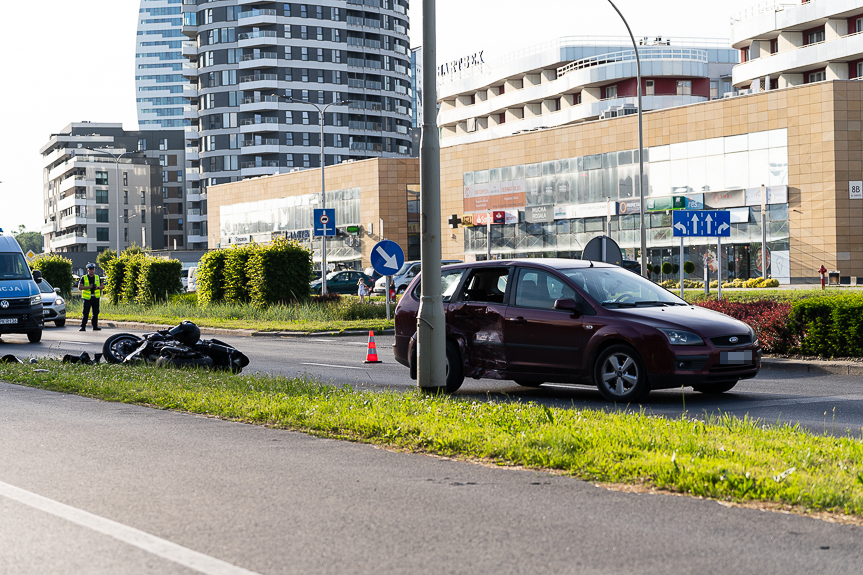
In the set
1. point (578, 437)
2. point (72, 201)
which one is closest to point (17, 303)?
point (578, 437)

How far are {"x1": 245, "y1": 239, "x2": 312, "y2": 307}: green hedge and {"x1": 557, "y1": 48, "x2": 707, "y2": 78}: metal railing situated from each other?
51459 millimetres

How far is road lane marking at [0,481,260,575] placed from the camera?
463 centimetres

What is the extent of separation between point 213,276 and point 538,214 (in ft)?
123

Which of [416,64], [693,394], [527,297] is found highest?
[416,64]

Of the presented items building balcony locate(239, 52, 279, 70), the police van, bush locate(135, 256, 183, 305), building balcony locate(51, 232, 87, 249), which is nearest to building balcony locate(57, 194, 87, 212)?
building balcony locate(51, 232, 87, 249)

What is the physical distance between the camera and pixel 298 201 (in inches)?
3644

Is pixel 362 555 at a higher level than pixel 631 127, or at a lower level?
lower

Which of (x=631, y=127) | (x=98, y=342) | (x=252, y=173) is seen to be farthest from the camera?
(x=252, y=173)

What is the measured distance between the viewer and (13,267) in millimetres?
25719

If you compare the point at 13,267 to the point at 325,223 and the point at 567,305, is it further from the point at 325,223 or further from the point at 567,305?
the point at 567,305

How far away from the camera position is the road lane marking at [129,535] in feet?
15.2

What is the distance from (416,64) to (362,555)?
196774 millimetres

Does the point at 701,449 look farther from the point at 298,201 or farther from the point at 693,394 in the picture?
the point at 298,201

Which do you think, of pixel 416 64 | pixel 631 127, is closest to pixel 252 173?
pixel 631 127
